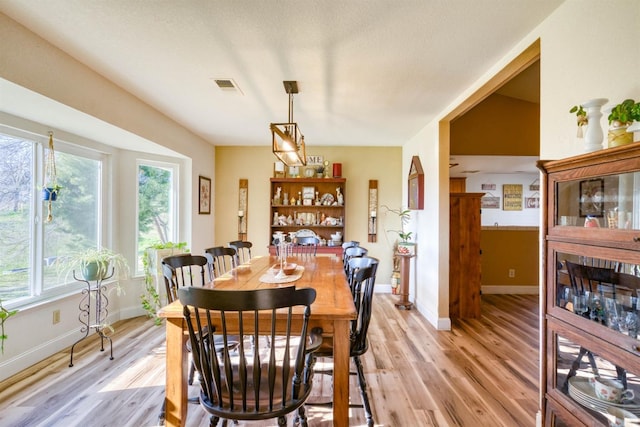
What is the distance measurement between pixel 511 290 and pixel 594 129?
462cm

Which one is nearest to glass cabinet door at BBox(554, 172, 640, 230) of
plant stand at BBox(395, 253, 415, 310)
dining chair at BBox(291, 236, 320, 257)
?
dining chair at BBox(291, 236, 320, 257)

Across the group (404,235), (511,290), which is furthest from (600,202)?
(511,290)

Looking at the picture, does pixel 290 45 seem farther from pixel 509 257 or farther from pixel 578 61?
pixel 509 257

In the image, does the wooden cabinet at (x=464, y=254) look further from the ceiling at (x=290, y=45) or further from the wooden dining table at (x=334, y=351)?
the wooden dining table at (x=334, y=351)

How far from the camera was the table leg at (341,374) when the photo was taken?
162cm

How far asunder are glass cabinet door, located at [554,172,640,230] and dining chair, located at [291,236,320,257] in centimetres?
293

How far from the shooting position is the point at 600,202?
3.97 ft

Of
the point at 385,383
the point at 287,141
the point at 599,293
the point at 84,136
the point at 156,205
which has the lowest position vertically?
the point at 385,383

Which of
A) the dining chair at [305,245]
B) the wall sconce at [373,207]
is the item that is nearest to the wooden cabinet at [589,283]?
the dining chair at [305,245]

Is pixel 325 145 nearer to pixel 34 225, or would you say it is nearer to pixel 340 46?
pixel 340 46

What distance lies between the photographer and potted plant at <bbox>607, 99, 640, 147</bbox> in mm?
1142

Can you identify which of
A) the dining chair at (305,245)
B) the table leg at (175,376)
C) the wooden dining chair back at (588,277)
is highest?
the wooden dining chair back at (588,277)

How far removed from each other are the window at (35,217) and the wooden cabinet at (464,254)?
440cm

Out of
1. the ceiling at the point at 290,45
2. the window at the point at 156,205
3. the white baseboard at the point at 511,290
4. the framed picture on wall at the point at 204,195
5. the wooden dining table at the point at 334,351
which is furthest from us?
the white baseboard at the point at 511,290
